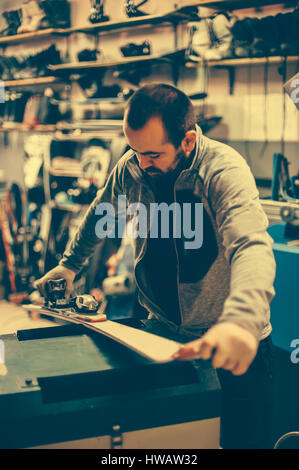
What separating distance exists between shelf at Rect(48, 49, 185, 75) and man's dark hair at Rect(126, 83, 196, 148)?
294 centimetres

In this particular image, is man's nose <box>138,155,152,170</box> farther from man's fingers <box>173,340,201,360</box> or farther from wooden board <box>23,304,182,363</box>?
man's fingers <box>173,340,201,360</box>

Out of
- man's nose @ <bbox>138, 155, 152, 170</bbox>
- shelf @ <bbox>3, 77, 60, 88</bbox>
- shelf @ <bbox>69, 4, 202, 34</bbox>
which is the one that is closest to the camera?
man's nose @ <bbox>138, 155, 152, 170</bbox>

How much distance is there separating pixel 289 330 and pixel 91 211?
3.93ft

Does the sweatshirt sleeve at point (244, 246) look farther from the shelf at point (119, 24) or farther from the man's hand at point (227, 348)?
the shelf at point (119, 24)

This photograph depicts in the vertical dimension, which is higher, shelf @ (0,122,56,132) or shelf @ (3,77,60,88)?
shelf @ (3,77,60,88)

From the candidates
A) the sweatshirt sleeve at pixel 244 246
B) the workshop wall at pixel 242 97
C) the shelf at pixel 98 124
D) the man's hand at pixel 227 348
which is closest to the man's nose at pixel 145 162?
the sweatshirt sleeve at pixel 244 246

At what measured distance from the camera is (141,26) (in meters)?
4.77

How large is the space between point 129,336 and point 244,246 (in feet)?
0.99

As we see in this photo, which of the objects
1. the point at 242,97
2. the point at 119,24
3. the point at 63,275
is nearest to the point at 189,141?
the point at 63,275

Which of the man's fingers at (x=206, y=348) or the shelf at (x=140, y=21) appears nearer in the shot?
the man's fingers at (x=206, y=348)

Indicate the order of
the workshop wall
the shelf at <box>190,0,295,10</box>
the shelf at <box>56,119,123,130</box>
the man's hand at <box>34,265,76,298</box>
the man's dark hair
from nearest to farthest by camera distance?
the man's dark hair, the man's hand at <box>34,265,76,298</box>, the shelf at <box>190,0,295,10</box>, the workshop wall, the shelf at <box>56,119,123,130</box>

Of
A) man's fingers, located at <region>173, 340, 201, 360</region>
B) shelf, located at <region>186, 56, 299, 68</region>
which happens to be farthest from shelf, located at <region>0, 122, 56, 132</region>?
man's fingers, located at <region>173, 340, 201, 360</region>

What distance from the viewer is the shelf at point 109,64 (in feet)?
13.4

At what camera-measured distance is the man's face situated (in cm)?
126
